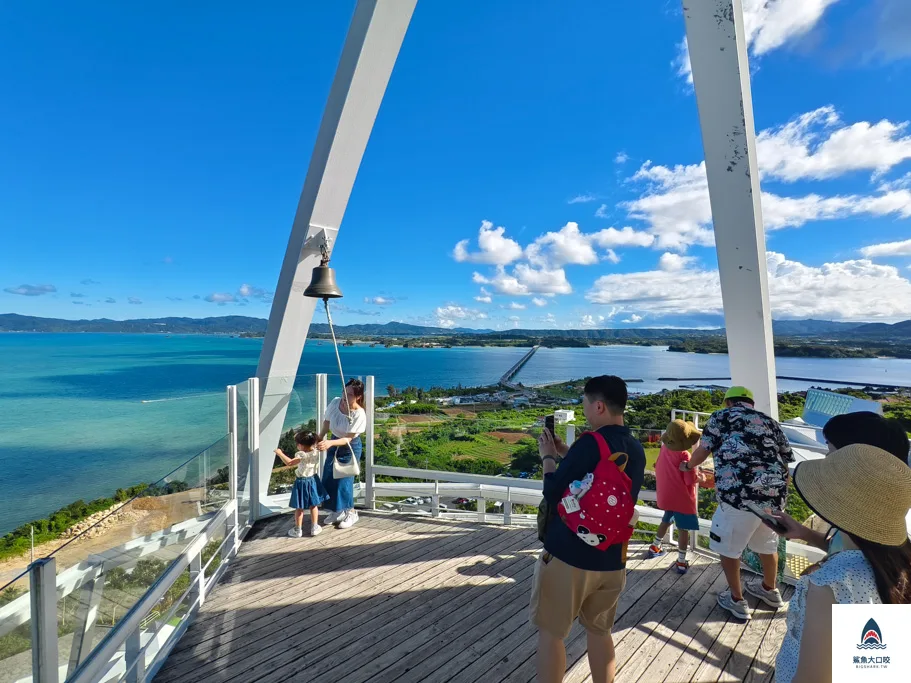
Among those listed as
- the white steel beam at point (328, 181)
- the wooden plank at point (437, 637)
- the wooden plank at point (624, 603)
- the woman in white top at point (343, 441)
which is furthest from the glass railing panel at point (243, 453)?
the wooden plank at point (624, 603)

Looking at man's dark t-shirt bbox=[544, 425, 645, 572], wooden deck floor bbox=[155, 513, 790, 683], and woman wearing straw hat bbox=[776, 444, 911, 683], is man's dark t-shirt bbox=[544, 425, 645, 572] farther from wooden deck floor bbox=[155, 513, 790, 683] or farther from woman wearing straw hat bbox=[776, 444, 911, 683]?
wooden deck floor bbox=[155, 513, 790, 683]

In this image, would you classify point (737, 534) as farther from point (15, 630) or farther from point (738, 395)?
point (15, 630)

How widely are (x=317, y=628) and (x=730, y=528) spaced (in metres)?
2.64

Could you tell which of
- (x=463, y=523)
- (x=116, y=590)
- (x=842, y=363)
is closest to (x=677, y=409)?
(x=463, y=523)

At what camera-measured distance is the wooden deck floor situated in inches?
89.3

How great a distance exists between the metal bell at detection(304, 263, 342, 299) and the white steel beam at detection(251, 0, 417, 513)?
1.88 ft

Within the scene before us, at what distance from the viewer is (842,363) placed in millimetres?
8531

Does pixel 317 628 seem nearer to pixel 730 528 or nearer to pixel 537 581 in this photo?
pixel 537 581

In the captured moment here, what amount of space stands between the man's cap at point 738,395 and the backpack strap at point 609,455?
152 centimetres

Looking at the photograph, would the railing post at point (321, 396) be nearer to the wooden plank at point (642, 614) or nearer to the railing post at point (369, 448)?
the railing post at point (369, 448)

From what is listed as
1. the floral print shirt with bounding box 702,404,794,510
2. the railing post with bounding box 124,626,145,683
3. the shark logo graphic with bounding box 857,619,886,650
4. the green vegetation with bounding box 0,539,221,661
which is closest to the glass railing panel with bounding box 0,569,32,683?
the green vegetation with bounding box 0,539,221,661

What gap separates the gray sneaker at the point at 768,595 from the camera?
2.76 meters

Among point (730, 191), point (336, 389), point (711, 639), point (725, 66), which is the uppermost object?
point (725, 66)

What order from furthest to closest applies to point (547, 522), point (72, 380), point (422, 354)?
1. point (422, 354)
2. point (72, 380)
3. point (547, 522)
